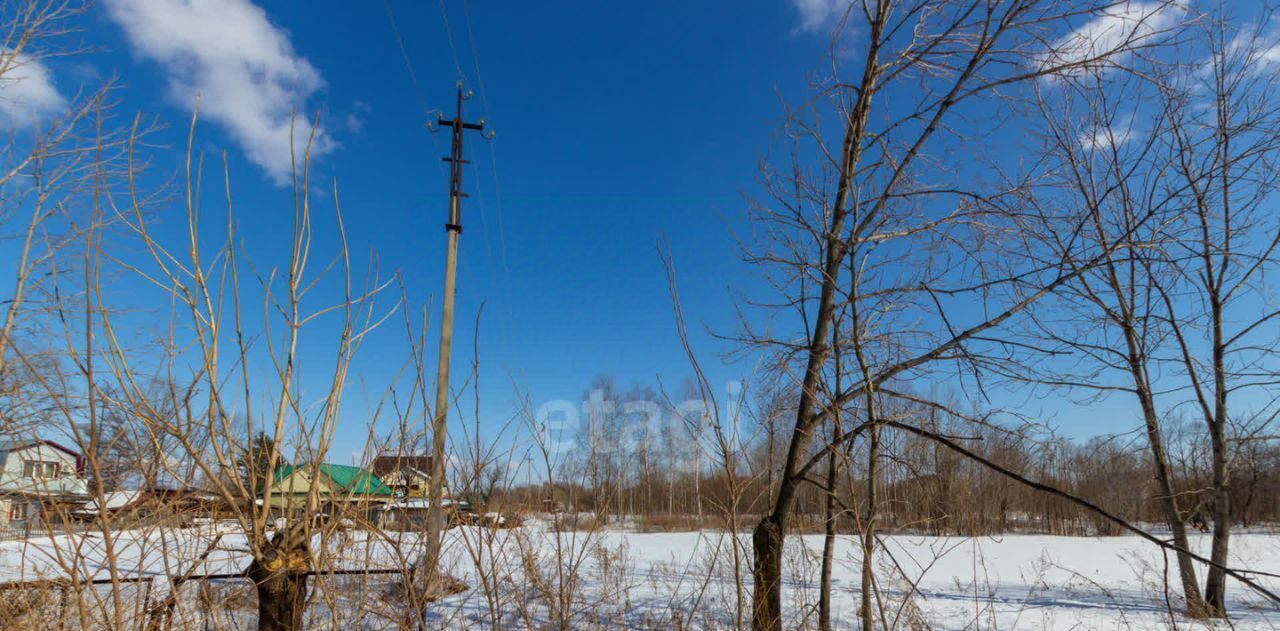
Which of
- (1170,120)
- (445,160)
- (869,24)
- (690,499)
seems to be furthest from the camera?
(690,499)

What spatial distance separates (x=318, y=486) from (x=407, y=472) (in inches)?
17.3

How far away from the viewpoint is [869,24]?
2736 millimetres

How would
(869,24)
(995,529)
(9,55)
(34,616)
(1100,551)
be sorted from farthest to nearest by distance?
(995,529) → (1100,551) → (9,55) → (869,24) → (34,616)

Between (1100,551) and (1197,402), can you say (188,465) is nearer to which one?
(1197,402)

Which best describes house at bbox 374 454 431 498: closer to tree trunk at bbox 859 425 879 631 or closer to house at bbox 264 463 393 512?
Result: house at bbox 264 463 393 512

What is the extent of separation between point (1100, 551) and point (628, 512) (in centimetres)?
2543

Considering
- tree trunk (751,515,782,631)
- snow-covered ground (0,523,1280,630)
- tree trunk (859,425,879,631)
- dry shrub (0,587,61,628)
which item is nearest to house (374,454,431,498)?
snow-covered ground (0,523,1280,630)

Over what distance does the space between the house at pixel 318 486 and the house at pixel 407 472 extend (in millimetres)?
43

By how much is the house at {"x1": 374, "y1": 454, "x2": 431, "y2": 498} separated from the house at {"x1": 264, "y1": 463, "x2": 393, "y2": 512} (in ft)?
0.14

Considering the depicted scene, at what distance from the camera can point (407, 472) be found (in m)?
1.92

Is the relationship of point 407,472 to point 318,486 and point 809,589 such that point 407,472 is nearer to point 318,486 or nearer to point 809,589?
point 318,486

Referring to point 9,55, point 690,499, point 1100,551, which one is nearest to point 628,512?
point 690,499

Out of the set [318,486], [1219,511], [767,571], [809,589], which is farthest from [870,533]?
[1219,511]

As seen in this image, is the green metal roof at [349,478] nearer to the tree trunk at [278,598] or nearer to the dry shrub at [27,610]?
the tree trunk at [278,598]
